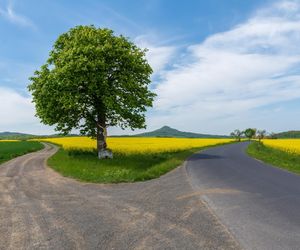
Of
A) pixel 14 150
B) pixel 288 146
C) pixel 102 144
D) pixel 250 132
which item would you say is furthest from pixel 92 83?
pixel 250 132

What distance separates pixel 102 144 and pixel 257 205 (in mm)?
21276

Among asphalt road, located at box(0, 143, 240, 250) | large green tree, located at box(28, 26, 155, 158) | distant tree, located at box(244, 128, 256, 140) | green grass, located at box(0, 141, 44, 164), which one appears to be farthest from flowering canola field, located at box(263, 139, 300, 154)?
distant tree, located at box(244, 128, 256, 140)

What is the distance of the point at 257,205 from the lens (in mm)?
11031

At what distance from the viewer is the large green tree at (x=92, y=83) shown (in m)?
27.8

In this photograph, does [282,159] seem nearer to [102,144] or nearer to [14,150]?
[102,144]

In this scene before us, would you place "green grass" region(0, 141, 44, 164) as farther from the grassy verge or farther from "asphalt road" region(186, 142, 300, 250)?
the grassy verge

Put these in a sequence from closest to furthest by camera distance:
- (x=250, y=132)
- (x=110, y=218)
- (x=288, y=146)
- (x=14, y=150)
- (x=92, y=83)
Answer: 1. (x=110, y=218)
2. (x=92, y=83)
3. (x=14, y=150)
4. (x=288, y=146)
5. (x=250, y=132)

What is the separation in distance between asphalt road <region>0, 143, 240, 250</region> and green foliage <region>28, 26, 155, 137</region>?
44.5 feet

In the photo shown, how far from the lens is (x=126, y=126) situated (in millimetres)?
32062

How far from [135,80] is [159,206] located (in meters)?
20.5

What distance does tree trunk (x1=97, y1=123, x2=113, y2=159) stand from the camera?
29.8m

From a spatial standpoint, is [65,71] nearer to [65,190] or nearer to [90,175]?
[90,175]

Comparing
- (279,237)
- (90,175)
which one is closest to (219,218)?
(279,237)

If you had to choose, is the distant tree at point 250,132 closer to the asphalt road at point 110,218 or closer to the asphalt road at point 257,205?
the asphalt road at point 257,205
